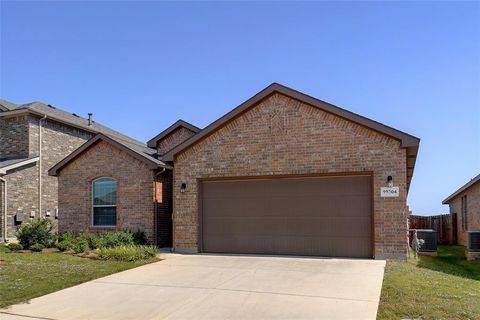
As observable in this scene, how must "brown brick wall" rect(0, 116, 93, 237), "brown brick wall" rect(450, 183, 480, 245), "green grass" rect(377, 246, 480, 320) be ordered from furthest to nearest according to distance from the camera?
"brown brick wall" rect(0, 116, 93, 237)
"brown brick wall" rect(450, 183, 480, 245)
"green grass" rect(377, 246, 480, 320)

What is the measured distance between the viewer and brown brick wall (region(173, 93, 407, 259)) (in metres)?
12.2

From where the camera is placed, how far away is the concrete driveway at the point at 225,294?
7.06 m

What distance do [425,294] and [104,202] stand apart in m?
12.5

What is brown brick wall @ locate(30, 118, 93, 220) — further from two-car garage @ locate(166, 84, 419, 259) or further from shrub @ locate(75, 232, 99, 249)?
two-car garage @ locate(166, 84, 419, 259)

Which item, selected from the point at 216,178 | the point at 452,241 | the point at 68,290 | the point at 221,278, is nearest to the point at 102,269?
the point at 68,290

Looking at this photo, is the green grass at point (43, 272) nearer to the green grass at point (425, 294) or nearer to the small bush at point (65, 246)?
the small bush at point (65, 246)

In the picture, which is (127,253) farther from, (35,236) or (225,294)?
(225,294)

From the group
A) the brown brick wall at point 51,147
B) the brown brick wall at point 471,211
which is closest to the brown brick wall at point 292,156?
the brown brick wall at point 471,211

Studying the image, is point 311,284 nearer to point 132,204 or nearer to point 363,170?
point 363,170

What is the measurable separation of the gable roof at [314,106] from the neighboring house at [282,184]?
0.03 m

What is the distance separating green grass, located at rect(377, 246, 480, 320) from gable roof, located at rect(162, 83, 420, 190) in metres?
3.40

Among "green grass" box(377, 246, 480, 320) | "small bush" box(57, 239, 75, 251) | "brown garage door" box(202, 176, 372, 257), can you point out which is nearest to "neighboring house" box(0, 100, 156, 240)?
"small bush" box(57, 239, 75, 251)

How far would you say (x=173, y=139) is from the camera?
2214cm

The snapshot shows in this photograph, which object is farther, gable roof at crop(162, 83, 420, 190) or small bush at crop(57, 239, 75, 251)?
small bush at crop(57, 239, 75, 251)
